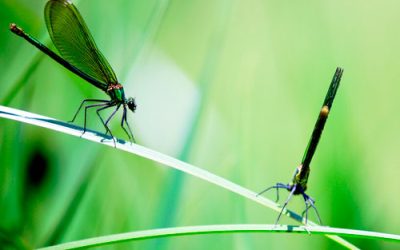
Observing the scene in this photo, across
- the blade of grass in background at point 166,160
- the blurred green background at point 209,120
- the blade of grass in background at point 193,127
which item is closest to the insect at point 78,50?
the blurred green background at point 209,120

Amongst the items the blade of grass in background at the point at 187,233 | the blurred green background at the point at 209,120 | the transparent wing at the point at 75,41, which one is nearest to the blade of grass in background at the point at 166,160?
the blade of grass in background at the point at 187,233

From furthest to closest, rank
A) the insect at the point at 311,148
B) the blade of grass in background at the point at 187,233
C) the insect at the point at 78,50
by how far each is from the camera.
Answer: the insect at the point at 78,50 < the insect at the point at 311,148 < the blade of grass in background at the point at 187,233

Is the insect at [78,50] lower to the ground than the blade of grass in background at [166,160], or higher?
higher

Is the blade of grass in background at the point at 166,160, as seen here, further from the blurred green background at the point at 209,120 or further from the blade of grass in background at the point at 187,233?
the blurred green background at the point at 209,120

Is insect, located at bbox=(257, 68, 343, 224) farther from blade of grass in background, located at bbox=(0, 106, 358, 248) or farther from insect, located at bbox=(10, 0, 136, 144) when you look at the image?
insect, located at bbox=(10, 0, 136, 144)

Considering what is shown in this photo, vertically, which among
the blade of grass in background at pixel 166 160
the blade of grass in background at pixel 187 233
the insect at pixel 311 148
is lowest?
the blade of grass in background at pixel 187 233

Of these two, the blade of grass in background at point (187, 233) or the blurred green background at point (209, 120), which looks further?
the blurred green background at point (209, 120)

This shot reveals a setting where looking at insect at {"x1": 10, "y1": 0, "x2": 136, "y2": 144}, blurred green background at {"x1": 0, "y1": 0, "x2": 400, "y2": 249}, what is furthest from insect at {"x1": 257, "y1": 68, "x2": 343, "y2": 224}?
insect at {"x1": 10, "y1": 0, "x2": 136, "y2": 144}

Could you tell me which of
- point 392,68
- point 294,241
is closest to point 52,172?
point 294,241

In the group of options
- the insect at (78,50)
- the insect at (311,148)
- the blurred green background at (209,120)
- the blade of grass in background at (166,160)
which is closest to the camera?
the blade of grass in background at (166,160)

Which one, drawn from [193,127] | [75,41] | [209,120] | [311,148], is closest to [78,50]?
[75,41]
